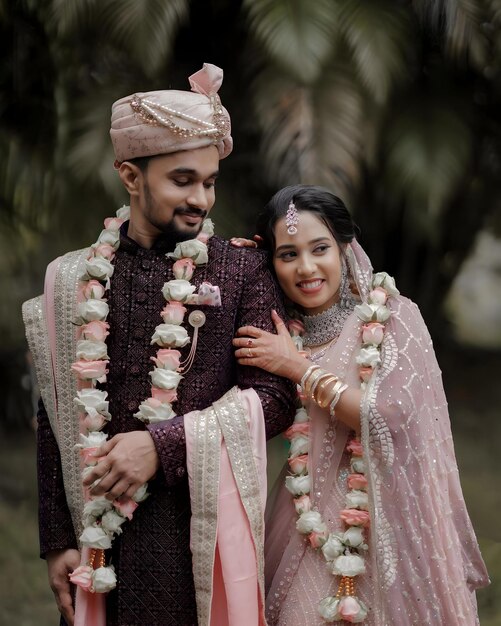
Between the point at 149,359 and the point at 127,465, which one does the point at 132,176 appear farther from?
the point at 127,465

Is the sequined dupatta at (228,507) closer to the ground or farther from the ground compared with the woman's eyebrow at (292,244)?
closer to the ground

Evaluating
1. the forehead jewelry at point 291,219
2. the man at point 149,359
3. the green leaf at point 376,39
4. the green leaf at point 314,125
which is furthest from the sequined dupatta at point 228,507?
the green leaf at point 376,39

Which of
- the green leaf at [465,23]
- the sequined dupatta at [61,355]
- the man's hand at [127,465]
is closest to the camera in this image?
the man's hand at [127,465]

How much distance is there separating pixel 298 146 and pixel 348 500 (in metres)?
2.36

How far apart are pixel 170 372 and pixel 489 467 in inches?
128

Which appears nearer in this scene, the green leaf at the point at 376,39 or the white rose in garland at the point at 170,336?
the white rose in garland at the point at 170,336

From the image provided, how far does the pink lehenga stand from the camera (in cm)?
244

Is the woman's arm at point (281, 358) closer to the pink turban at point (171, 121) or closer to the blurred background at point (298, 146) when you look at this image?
the pink turban at point (171, 121)

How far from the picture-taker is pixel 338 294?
2676 mm

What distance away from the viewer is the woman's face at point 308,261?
2572mm

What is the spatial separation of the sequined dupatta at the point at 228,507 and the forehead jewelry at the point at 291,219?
0.48m

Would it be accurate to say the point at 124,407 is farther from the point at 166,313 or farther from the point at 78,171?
the point at 78,171

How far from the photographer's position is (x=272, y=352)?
7.80 ft

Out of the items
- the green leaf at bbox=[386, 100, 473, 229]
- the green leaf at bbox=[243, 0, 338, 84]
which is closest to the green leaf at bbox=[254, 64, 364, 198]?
the green leaf at bbox=[243, 0, 338, 84]
